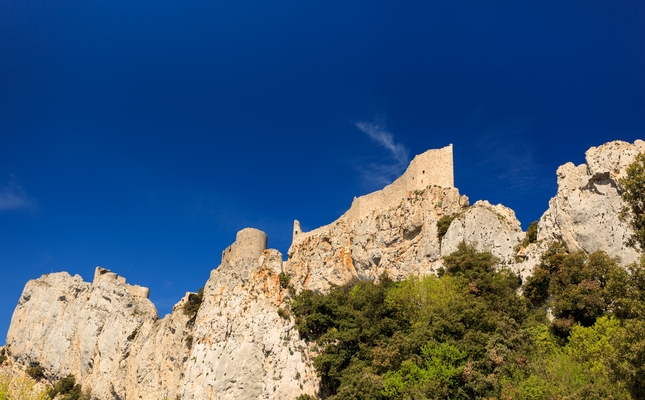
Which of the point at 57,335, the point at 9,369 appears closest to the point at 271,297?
the point at 57,335

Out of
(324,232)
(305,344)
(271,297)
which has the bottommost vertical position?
(305,344)

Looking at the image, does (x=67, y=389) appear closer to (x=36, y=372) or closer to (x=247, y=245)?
(x=36, y=372)

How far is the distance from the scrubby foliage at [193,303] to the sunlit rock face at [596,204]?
30676 mm

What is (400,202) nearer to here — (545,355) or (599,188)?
(599,188)

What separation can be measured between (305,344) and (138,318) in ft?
88.6

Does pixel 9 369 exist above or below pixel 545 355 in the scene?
above

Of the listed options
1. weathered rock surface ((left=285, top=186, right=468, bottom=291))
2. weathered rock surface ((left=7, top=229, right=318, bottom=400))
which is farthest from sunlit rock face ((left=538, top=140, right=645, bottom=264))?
weathered rock surface ((left=7, top=229, right=318, bottom=400))

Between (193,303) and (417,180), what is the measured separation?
2329cm

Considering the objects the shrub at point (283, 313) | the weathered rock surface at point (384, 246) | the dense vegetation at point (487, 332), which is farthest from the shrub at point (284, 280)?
the shrub at point (283, 313)

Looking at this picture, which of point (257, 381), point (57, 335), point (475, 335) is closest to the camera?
point (475, 335)

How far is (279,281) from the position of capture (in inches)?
1606

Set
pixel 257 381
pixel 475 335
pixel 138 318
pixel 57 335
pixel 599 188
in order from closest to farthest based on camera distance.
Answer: pixel 475 335, pixel 599 188, pixel 257 381, pixel 138 318, pixel 57 335

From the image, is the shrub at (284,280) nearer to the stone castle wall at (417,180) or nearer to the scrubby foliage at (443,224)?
the stone castle wall at (417,180)

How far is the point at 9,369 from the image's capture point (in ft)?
218
